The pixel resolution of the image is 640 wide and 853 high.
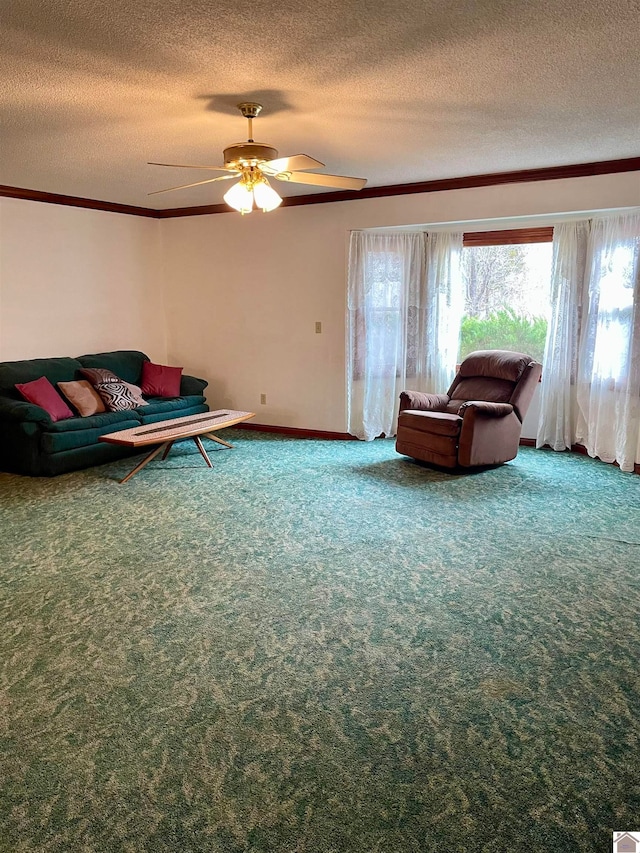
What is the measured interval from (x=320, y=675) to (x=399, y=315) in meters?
4.35

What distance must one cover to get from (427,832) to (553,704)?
0.76 meters

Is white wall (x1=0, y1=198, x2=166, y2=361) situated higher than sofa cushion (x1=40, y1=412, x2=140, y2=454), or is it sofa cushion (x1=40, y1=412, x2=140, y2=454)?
white wall (x1=0, y1=198, x2=166, y2=361)

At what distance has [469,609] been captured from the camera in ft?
9.35

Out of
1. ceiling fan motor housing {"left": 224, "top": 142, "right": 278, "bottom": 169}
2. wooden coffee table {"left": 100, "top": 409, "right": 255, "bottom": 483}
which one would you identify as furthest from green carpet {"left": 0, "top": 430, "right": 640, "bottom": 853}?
ceiling fan motor housing {"left": 224, "top": 142, "right": 278, "bottom": 169}

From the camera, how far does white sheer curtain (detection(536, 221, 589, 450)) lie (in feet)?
17.9

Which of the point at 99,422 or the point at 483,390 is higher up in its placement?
the point at 483,390

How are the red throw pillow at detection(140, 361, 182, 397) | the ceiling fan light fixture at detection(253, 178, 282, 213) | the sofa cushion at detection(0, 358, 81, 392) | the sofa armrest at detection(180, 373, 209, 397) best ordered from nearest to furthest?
the ceiling fan light fixture at detection(253, 178, 282, 213) < the sofa cushion at detection(0, 358, 81, 392) < the red throw pillow at detection(140, 361, 182, 397) < the sofa armrest at detection(180, 373, 209, 397)

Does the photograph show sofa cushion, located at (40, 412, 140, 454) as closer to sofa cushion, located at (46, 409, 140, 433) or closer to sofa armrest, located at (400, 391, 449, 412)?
sofa cushion, located at (46, 409, 140, 433)

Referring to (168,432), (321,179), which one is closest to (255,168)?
(321,179)

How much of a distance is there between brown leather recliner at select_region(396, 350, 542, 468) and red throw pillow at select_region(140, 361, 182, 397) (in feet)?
8.39

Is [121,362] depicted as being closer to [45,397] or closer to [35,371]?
[35,371]

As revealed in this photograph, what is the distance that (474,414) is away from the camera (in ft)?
15.8

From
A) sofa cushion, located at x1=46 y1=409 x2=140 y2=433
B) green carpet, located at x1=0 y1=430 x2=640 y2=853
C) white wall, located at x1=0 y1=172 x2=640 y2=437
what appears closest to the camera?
green carpet, located at x1=0 y1=430 x2=640 y2=853

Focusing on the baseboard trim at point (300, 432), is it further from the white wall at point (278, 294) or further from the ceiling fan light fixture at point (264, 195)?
the ceiling fan light fixture at point (264, 195)
